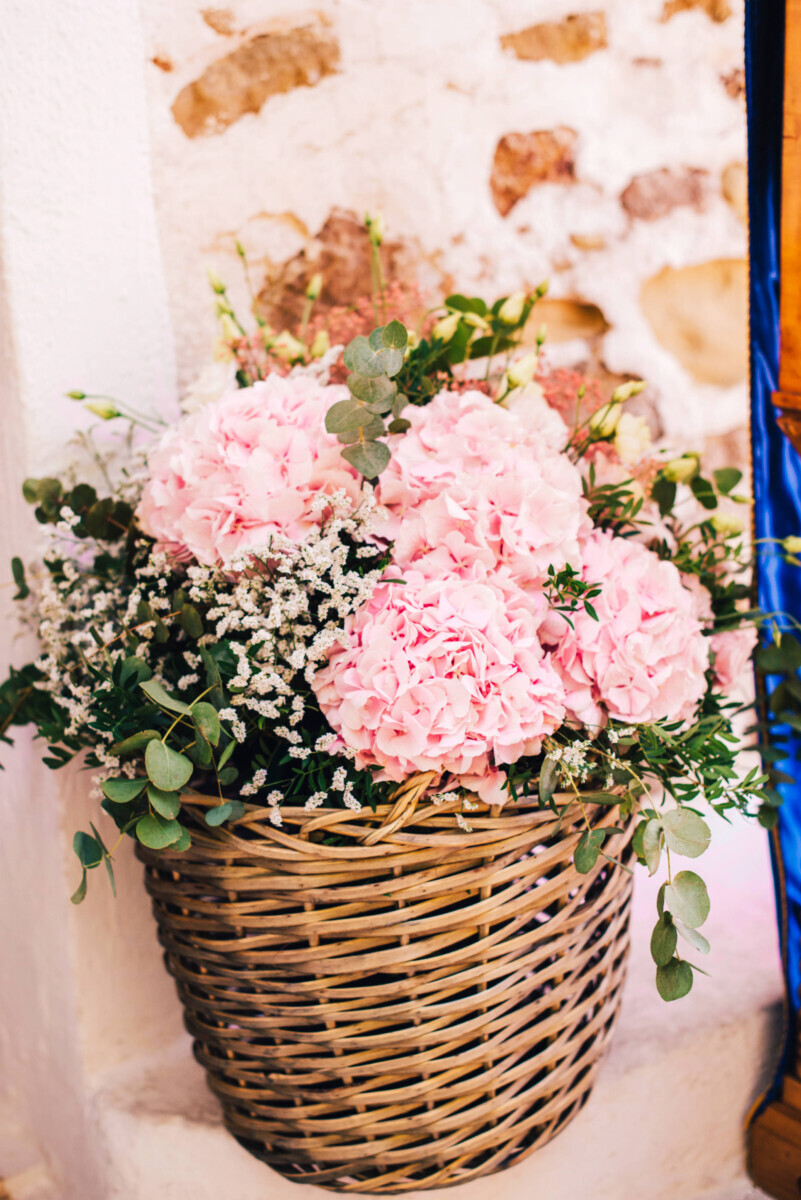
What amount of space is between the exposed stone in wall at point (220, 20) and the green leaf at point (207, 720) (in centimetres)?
99

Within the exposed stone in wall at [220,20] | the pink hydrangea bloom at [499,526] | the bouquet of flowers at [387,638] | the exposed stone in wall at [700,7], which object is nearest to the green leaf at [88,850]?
the bouquet of flowers at [387,638]

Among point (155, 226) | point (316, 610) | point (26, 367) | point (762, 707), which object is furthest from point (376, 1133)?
point (155, 226)

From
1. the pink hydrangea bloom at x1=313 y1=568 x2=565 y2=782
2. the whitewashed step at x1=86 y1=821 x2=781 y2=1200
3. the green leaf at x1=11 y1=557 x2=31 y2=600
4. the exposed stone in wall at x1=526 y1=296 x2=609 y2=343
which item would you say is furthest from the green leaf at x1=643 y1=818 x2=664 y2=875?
the exposed stone in wall at x1=526 y1=296 x2=609 y2=343

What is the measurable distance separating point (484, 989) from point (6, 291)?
2.96ft

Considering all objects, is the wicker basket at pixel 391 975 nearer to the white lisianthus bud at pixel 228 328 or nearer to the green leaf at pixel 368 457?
the green leaf at pixel 368 457

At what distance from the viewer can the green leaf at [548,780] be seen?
2.34 ft

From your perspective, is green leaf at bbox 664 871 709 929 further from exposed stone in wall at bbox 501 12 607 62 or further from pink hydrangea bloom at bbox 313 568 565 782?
exposed stone in wall at bbox 501 12 607 62

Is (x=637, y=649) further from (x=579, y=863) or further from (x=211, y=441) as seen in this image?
(x=211, y=441)

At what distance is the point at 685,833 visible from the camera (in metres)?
0.70

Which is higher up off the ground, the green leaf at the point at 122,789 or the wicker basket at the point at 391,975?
the green leaf at the point at 122,789

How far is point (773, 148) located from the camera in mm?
949

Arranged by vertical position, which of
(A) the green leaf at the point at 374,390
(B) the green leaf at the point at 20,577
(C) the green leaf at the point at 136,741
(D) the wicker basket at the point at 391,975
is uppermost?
(A) the green leaf at the point at 374,390

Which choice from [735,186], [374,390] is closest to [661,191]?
[735,186]

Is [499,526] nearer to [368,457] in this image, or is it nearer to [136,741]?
[368,457]
